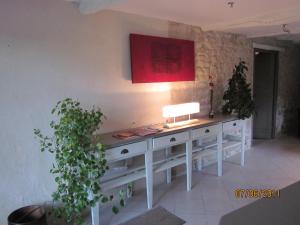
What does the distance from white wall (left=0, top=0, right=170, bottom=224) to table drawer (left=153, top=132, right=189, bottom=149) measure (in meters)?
0.52

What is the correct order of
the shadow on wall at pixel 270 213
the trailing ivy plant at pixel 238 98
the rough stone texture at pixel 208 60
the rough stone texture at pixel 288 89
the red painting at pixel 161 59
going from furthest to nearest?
the rough stone texture at pixel 288 89, the trailing ivy plant at pixel 238 98, the rough stone texture at pixel 208 60, the red painting at pixel 161 59, the shadow on wall at pixel 270 213

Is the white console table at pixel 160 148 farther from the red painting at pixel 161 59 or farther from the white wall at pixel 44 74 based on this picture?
the red painting at pixel 161 59

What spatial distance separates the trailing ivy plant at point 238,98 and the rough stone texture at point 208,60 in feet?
0.87

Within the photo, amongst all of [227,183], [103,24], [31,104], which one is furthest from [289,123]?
[31,104]

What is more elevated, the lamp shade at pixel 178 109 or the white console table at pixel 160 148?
the lamp shade at pixel 178 109

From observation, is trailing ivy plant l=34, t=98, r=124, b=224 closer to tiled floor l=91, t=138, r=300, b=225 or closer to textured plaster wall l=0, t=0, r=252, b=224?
textured plaster wall l=0, t=0, r=252, b=224

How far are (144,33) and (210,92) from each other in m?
1.59

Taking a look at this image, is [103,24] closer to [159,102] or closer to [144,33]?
[144,33]

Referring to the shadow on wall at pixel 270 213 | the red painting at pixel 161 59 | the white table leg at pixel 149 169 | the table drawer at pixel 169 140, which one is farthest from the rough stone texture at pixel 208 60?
the shadow on wall at pixel 270 213

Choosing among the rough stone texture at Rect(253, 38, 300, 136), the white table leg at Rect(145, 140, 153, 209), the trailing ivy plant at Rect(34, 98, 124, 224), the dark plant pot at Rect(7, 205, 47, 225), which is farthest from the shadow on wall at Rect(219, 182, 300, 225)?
the rough stone texture at Rect(253, 38, 300, 136)

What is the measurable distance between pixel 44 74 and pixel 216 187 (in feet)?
8.34

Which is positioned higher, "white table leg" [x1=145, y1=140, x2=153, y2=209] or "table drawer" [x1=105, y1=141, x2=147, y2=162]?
"table drawer" [x1=105, y1=141, x2=147, y2=162]

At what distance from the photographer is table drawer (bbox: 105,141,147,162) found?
246 centimetres

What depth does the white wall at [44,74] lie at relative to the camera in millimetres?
2227
